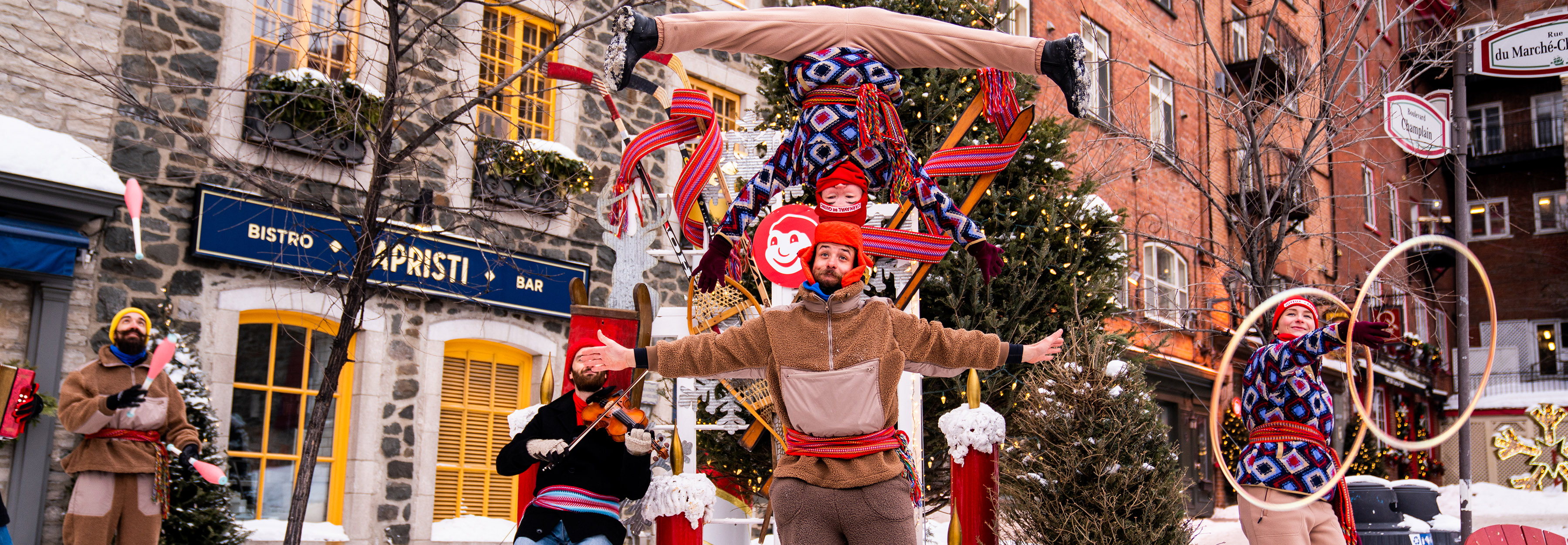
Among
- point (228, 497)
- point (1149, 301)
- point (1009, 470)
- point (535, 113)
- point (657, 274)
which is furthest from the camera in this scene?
point (1149, 301)

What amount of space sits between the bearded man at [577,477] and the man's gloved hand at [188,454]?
9.89ft

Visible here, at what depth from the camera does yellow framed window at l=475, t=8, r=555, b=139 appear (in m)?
12.0

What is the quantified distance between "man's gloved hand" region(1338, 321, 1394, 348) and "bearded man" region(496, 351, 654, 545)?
3026 mm

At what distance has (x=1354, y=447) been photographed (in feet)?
17.3

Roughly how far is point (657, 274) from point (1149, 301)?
8.90m

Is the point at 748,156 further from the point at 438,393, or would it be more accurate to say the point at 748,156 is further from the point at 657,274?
the point at 657,274

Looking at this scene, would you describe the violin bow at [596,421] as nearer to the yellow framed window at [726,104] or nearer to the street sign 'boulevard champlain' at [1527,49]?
the street sign 'boulevard champlain' at [1527,49]

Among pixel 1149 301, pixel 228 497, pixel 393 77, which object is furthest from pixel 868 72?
pixel 1149 301

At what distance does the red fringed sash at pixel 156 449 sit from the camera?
23.8 ft

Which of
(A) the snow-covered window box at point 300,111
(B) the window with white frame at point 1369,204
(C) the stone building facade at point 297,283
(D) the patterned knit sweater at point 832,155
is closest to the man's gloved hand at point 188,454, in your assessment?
(C) the stone building facade at point 297,283

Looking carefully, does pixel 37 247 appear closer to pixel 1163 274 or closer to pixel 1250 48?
pixel 1163 274

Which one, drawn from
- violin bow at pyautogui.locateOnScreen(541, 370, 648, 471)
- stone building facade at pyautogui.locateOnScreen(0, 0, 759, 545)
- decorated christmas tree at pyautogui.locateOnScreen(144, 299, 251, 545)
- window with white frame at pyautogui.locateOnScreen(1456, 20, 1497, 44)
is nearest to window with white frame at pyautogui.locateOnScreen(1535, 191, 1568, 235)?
window with white frame at pyautogui.locateOnScreen(1456, 20, 1497, 44)

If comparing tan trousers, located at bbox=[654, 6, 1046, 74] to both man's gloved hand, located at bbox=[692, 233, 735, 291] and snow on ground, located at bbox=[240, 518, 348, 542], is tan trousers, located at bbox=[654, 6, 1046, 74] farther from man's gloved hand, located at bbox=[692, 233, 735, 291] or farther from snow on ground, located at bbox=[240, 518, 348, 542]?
snow on ground, located at bbox=[240, 518, 348, 542]

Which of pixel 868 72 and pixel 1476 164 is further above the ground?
pixel 1476 164
